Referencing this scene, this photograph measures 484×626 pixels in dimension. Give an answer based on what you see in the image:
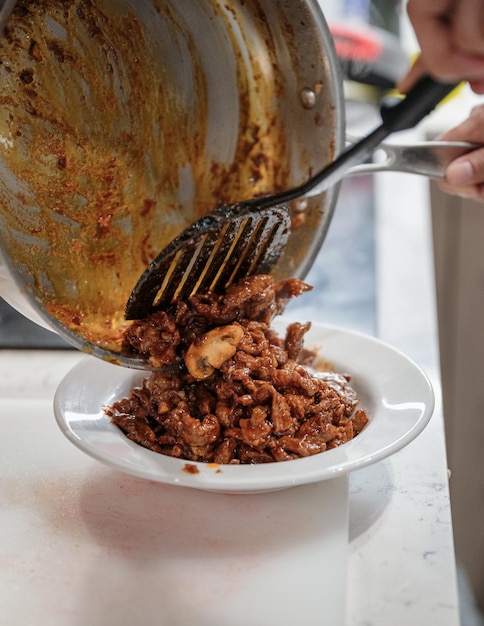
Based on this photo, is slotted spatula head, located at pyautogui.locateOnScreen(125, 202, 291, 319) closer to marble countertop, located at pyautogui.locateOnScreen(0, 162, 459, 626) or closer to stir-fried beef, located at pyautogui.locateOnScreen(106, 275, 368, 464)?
stir-fried beef, located at pyautogui.locateOnScreen(106, 275, 368, 464)

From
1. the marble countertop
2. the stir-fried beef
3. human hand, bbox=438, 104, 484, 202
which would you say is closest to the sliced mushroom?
the stir-fried beef

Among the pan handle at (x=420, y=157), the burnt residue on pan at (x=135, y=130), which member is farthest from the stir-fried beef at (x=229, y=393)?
the pan handle at (x=420, y=157)

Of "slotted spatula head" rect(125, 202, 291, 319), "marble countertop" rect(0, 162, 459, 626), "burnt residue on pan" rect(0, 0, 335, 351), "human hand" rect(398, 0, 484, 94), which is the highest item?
"human hand" rect(398, 0, 484, 94)

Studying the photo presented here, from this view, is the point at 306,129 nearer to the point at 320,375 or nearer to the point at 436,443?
the point at 320,375

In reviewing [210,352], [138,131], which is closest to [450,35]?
[138,131]

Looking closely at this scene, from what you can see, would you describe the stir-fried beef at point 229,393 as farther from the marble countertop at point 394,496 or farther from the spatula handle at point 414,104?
the spatula handle at point 414,104

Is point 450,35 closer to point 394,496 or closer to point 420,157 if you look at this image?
point 420,157

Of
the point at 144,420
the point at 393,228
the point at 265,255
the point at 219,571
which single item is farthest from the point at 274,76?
the point at 393,228
